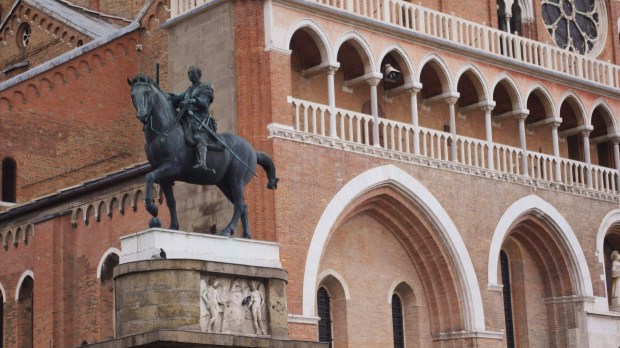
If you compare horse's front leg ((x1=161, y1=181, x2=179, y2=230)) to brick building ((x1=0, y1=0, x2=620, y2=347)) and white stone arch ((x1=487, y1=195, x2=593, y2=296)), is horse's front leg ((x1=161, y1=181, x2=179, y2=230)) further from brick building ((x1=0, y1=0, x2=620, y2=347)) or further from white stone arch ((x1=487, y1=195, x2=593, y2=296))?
white stone arch ((x1=487, y1=195, x2=593, y2=296))

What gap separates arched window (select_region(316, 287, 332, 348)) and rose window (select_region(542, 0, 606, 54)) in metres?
10.1

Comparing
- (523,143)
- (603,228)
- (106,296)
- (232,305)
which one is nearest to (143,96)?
(232,305)

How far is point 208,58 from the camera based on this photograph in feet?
95.6

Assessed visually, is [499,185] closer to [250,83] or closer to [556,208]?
[556,208]

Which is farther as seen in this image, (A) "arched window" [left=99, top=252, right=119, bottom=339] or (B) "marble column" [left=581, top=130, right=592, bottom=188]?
(B) "marble column" [left=581, top=130, right=592, bottom=188]

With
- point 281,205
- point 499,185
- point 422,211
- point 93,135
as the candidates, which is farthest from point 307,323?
point 93,135

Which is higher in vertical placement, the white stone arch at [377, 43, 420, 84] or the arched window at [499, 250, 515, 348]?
the white stone arch at [377, 43, 420, 84]

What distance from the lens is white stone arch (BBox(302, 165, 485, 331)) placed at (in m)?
27.9

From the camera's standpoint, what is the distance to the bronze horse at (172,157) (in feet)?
71.7

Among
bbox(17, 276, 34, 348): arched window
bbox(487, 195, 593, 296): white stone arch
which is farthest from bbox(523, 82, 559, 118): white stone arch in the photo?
bbox(17, 276, 34, 348): arched window

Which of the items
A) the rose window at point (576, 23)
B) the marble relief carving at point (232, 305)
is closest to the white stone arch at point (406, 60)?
the rose window at point (576, 23)

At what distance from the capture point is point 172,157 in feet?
72.4

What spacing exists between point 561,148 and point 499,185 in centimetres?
412

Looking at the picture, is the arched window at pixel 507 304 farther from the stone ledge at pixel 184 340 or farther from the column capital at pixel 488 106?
Answer: the stone ledge at pixel 184 340
